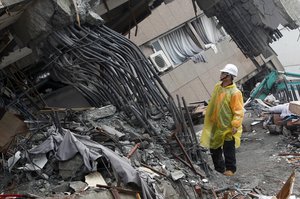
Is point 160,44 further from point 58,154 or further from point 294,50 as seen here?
point 58,154

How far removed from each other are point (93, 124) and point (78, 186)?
6.34 feet

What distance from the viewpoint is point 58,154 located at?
17.9 ft

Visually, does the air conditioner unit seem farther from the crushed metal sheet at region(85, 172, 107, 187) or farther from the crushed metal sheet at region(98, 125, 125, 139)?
the crushed metal sheet at region(85, 172, 107, 187)

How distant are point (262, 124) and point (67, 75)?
5771 mm

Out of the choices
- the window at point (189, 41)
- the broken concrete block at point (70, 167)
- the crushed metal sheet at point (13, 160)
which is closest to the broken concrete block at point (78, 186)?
the broken concrete block at point (70, 167)

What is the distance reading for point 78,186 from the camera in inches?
195

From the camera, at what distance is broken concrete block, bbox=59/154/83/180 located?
17.4ft

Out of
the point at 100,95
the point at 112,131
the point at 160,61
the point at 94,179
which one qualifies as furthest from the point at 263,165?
the point at 160,61

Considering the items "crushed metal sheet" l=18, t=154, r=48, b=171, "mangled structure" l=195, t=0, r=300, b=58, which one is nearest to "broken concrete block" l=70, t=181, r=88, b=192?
"crushed metal sheet" l=18, t=154, r=48, b=171

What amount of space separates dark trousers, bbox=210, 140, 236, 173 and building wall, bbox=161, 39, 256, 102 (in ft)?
26.0

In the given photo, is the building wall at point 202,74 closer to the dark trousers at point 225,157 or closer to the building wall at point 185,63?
the building wall at point 185,63

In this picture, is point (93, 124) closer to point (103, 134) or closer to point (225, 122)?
point (103, 134)

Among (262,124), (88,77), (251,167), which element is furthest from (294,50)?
(88,77)

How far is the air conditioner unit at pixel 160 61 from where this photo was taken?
15.6 m
